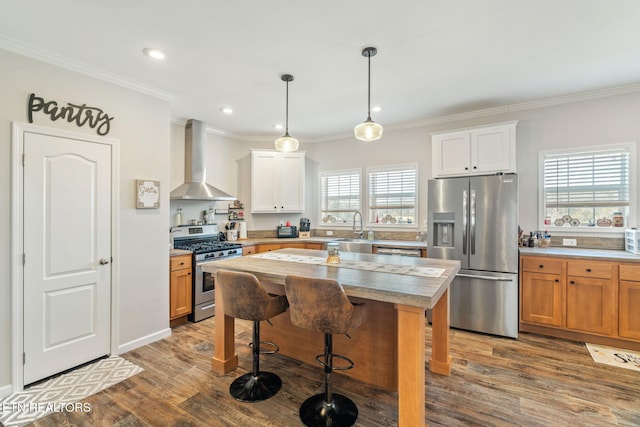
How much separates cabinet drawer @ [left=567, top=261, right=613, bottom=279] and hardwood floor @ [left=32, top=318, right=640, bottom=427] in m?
0.77

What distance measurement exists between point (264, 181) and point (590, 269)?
4.51 m

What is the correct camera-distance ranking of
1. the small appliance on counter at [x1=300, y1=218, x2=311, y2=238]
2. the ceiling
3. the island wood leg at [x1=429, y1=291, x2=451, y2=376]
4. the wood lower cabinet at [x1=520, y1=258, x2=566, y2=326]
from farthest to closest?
the small appliance on counter at [x1=300, y1=218, x2=311, y2=238] → the wood lower cabinet at [x1=520, y1=258, x2=566, y2=326] → the island wood leg at [x1=429, y1=291, x2=451, y2=376] → the ceiling

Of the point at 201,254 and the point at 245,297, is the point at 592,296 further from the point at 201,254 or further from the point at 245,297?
the point at 201,254

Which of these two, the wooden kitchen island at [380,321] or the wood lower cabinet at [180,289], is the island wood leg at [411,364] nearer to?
the wooden kitchen island at [380,321]

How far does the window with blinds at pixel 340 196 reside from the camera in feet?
17.1

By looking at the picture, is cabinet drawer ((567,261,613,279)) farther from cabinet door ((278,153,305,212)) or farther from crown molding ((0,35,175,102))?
crown molding ((0,35,175,102))

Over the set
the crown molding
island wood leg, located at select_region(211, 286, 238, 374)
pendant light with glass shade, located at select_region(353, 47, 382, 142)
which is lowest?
island wood leg, located at select_region(211, 286, 238, 374)

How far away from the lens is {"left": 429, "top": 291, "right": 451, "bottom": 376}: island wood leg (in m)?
2.54

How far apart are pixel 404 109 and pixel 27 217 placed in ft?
13.7

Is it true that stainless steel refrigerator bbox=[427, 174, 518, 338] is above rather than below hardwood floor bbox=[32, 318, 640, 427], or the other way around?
above

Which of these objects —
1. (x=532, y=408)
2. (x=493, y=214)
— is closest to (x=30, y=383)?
(x=532, y=408)

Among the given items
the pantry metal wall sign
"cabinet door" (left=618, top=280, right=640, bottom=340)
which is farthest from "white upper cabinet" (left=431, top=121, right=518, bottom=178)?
the pantry metal wall sign

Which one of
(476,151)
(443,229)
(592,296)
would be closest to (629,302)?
(592,296)

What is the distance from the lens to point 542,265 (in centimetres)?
326
